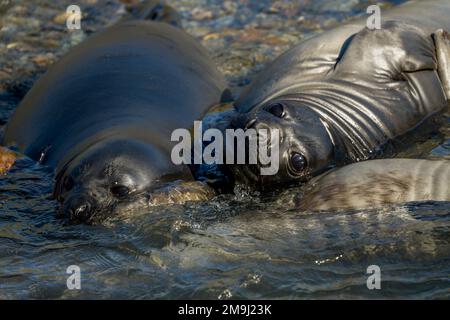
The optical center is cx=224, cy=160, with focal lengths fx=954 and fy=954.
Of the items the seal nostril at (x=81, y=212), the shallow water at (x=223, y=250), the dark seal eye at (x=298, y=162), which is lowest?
the shallow water at (x=223, y=250)

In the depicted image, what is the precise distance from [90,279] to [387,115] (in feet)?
9.53

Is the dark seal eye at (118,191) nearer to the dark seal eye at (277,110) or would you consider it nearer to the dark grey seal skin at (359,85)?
Answer: the dark grey seal skin at (359,85)

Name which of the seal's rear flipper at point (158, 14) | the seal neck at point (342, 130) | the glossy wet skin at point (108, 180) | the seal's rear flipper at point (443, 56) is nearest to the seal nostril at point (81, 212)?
the glossy wet skin at point (108, 180)

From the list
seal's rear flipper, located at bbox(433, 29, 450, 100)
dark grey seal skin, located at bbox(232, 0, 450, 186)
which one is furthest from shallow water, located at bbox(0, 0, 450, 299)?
seal's rear flipper, located at bbox(433, 29, 450, 100)

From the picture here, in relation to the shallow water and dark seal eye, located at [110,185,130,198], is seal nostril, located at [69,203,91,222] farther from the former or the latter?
dark seal eye, located at [110,185,130,198]

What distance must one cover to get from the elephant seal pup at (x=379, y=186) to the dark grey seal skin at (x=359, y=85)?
45cm

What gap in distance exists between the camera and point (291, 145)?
614 centimetres

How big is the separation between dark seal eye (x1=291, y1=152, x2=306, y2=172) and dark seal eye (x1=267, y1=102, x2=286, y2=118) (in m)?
0.29

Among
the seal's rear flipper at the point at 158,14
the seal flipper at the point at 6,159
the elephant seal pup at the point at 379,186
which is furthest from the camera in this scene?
the seal's rear flipper at the point at 158,14

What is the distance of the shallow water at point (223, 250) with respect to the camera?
480cm

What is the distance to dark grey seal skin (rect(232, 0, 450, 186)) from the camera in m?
6.46

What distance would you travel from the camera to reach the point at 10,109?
8.00 m

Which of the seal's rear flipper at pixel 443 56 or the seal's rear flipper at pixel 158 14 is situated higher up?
the seal's rear flipper at pixel 158 14

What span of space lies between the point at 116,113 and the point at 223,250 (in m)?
1.72
